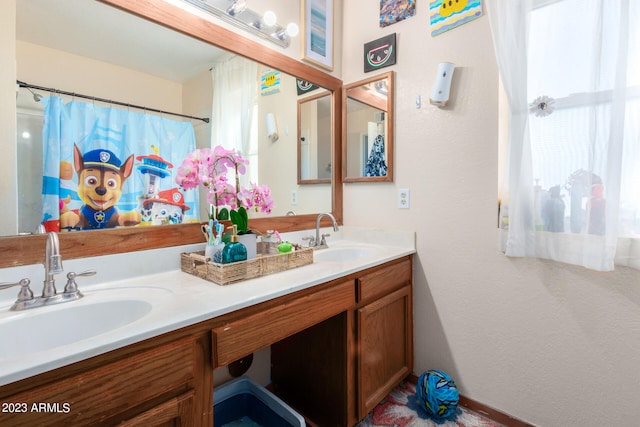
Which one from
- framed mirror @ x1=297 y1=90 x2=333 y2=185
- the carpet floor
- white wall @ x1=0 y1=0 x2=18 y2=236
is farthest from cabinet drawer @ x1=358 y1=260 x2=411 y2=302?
white wall @ x1=0 y1=0 x2=18 y2=236

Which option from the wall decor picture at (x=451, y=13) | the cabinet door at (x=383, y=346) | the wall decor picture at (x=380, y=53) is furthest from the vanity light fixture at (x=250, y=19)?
the cabinet door at (x=383, y=346)

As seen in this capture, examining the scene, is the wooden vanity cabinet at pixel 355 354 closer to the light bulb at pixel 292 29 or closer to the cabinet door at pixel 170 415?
the cabinet door at pixel 170 415

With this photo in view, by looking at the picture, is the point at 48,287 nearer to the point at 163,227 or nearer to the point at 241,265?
the point at 163,227

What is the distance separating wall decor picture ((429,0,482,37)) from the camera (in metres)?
1.44

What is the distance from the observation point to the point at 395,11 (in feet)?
5.65

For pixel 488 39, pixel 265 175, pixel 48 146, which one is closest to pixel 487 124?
pixel 488 39

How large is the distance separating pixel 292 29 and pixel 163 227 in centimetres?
127

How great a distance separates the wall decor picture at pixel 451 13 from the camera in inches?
56.7

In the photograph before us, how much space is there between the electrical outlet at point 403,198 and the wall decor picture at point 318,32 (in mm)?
909

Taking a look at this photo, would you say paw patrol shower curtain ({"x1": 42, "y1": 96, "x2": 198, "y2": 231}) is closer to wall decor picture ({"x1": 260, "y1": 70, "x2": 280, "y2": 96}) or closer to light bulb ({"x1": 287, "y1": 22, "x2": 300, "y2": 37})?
wall decor picture ({"x1": 260, "y1": 70, "x2": 280, "y2": 96})

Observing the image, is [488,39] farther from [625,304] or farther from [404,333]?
[404,333]

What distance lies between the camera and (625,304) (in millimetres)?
1126

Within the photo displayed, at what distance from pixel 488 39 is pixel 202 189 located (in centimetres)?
149

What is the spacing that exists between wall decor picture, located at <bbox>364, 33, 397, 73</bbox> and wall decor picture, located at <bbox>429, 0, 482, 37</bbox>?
0.23m
